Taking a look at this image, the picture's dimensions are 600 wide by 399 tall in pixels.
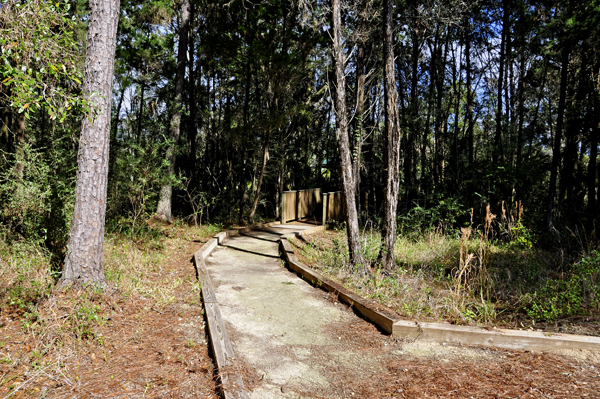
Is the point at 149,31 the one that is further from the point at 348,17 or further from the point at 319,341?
the point at 319,341

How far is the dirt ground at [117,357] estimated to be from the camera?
118 inches

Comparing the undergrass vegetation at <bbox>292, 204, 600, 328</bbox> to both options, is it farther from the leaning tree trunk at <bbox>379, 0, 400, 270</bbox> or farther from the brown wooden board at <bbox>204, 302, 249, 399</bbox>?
the brown wooden board at <bbox>204, 302, 249, 399</bbox>

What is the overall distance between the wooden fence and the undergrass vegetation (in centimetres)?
308

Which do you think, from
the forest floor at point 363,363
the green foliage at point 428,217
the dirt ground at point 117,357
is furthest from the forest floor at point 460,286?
the dirt ground at point 117,357

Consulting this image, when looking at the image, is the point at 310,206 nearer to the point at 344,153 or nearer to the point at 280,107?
the point at 280,107

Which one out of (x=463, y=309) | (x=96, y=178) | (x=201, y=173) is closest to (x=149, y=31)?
(x=201, y=173)

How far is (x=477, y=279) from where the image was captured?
5449mm

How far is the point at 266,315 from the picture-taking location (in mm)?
4840

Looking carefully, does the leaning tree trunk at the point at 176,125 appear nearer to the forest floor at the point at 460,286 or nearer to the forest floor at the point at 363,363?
the forest floor at the point at 460,286

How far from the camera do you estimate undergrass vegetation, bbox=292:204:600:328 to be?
178 inches

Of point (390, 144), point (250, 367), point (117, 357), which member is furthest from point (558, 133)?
point (117, 357)

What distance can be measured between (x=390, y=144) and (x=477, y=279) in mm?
2871

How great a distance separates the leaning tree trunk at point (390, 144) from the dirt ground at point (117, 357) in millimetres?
3806

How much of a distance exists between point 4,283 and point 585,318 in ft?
25.0
